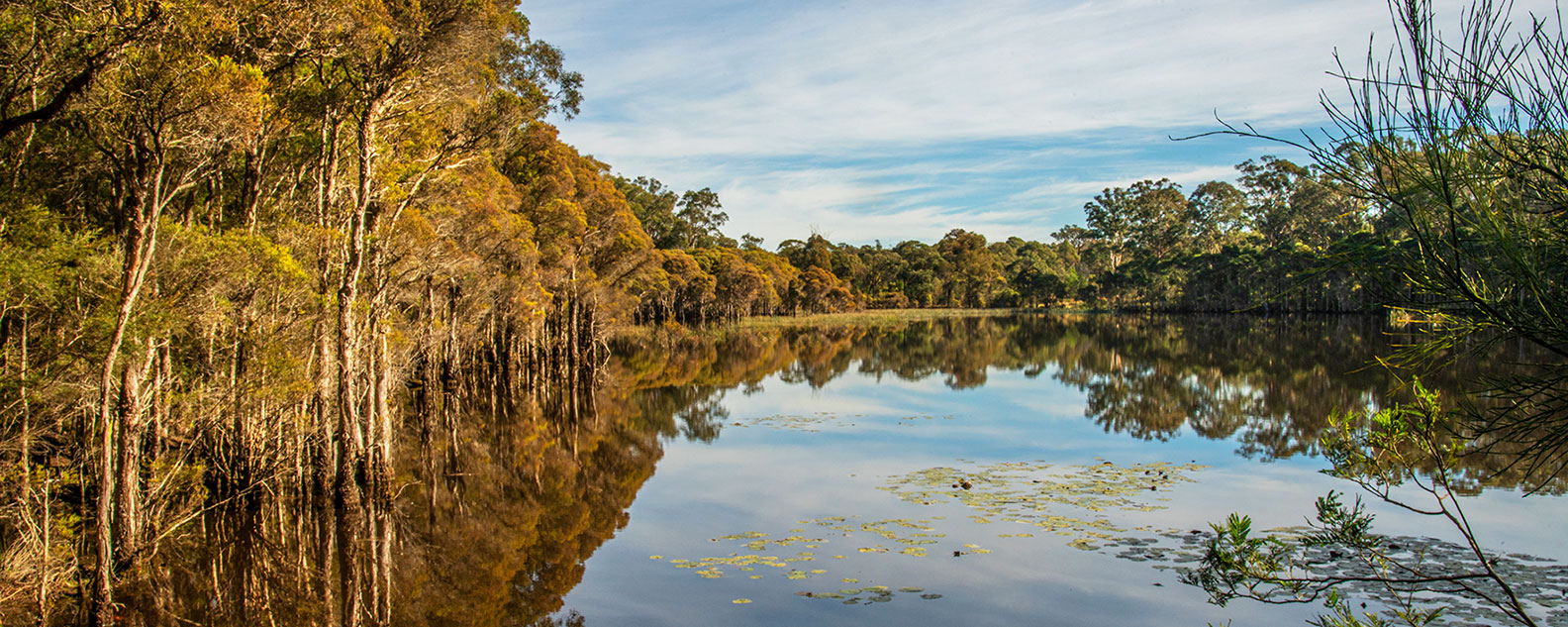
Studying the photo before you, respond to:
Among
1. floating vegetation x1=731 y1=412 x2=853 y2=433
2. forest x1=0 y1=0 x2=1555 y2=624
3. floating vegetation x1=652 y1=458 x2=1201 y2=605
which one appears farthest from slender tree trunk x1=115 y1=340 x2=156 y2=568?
floating vegetation x1=731 y1=412 x2=853 y2=433

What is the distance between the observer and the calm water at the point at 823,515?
7.66 metres

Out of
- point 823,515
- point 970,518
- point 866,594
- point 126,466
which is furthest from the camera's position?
Answer: point 823,515

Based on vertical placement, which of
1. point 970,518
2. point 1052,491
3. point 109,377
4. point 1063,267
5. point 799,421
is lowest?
point 970,518

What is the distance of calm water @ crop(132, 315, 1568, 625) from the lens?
7656 millimetres

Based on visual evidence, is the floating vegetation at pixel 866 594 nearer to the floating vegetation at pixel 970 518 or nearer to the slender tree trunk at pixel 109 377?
the floating vegetation at pixel 970 518

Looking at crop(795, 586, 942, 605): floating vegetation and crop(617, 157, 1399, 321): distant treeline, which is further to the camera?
crop(617, 157, 1399, 321): distant treeline

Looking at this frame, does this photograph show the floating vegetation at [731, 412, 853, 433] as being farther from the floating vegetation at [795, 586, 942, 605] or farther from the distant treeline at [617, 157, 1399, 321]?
the distant treeline at [617, 157, 1399, 321]

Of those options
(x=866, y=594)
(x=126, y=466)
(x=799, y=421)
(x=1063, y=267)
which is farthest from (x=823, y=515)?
(x=1063, y=267)

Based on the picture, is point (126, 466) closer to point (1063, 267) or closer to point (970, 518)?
point (970, 518)

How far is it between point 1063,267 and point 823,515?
107m

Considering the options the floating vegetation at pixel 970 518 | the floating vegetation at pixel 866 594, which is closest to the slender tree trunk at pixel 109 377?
the floating vegetation at pixel 970 518

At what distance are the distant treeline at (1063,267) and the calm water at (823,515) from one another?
26.4m

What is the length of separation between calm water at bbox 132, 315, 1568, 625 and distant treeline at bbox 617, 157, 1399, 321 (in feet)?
86.5

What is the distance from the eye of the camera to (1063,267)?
363 ft
